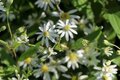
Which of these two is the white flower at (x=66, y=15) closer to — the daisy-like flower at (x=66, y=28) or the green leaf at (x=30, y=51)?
the daisy-like flower at (x=66, y=28)

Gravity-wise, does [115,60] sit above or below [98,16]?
below

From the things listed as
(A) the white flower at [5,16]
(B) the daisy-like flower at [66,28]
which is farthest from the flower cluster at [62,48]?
(A) the white flower at [5,16]

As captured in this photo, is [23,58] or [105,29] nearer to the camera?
[23,58]

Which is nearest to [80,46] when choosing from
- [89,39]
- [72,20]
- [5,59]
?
[89,39]

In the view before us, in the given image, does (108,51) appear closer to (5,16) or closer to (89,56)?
(89,56)

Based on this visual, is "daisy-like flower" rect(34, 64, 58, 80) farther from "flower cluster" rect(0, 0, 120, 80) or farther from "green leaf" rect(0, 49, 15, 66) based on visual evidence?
"green leaf" rect(0, 49, 15, 66)

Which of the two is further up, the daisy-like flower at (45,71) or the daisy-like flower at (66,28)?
the daisy-like flower at (66,28)

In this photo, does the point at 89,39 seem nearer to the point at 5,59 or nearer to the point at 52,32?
the point at 52,32
